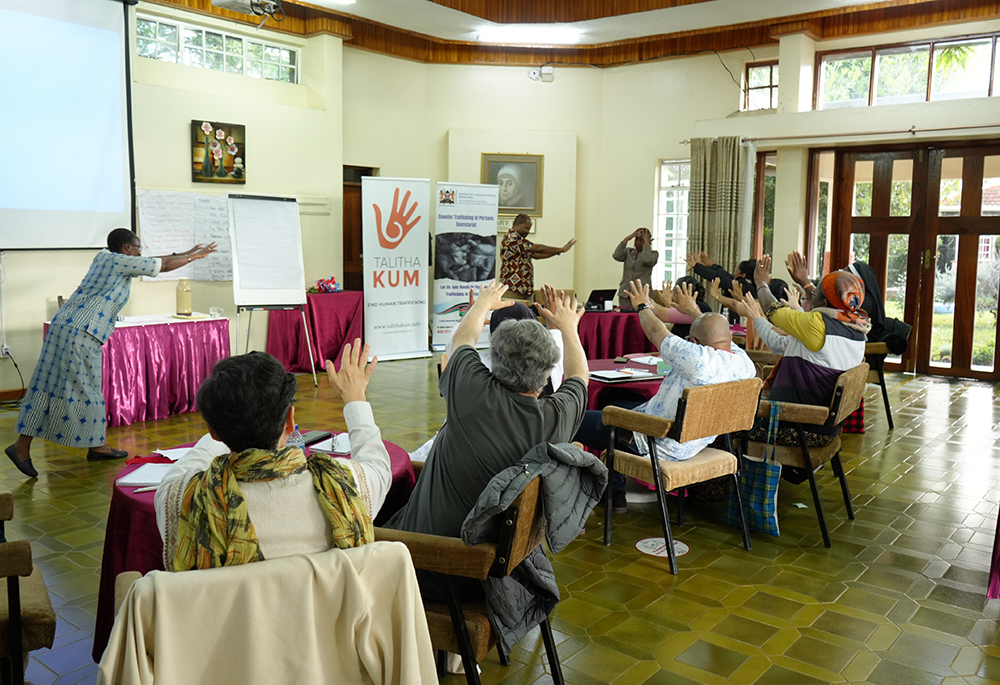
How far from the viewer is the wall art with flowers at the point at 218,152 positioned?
8.28 metres

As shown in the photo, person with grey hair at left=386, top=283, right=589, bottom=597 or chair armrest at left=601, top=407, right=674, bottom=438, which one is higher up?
person with grey hair at left=386, top=283, right=589, bottom=597

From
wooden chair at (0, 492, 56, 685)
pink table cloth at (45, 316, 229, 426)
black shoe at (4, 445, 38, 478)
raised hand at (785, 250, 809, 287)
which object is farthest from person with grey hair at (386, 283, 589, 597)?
pink table cloth at (45, 316, 229, 426)

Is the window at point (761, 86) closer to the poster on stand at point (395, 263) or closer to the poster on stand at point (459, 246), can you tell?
the poster on stand at point (459, 246)

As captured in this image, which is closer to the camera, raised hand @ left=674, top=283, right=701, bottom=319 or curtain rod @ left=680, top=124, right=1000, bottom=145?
raised hand @ left=674, top=283, right=701, bottom=319

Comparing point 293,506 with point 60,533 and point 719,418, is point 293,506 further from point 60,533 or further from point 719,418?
point 60,533

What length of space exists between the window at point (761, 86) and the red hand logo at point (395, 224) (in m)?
4.45

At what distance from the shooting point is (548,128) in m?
11.1

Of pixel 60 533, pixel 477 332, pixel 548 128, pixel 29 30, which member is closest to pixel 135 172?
pixel 29 30

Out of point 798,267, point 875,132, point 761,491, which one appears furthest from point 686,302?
point 875,132

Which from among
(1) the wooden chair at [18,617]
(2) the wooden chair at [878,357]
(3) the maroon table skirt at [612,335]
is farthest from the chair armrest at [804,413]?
(3) the maroon table skirt at [612,335]

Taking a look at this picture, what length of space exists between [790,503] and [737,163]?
229 inches

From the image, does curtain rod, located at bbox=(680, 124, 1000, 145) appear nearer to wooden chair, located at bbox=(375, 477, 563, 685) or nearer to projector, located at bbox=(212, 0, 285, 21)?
projector, located at bbox=(212, 0, 285, 21)

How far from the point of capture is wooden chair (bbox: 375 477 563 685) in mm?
2172

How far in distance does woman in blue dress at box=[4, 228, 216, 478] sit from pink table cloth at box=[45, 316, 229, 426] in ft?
2.88
